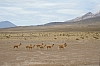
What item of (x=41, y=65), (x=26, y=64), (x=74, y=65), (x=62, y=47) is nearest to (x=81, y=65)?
(x=74, y=65)

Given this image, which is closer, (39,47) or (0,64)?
(0,64)

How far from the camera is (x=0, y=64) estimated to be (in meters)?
15.6

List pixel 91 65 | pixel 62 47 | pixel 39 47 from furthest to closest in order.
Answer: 1. pixel 39 47
2. pixel 62 47
3. pixel 91 65

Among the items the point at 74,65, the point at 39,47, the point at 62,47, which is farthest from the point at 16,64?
the point at 39,47

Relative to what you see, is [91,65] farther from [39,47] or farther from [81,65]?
[39,47]

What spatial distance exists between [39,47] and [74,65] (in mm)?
12761

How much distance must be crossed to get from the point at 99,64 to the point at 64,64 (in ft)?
8.15

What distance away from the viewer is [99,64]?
1486 cm

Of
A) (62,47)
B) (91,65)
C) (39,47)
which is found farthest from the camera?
(39,47)

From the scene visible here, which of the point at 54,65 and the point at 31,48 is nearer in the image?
the point at 54,65

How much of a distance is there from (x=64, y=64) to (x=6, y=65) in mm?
4195

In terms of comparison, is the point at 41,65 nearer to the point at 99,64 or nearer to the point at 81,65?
the point at 81,65

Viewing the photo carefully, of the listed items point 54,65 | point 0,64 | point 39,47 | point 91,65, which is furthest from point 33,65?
point 39,47

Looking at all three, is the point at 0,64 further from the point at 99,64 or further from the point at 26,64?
the point at 99,64
